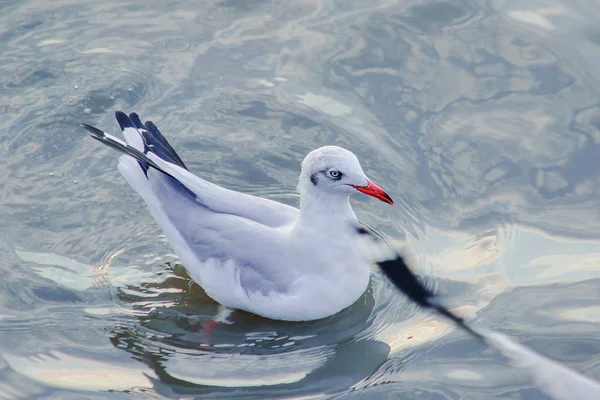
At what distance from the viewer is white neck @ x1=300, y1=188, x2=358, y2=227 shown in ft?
19.4

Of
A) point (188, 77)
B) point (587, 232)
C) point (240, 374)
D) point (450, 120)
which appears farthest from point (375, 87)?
point (240, 374)

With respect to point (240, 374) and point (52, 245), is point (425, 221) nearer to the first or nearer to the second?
point (240, 374)

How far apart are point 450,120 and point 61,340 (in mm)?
3814

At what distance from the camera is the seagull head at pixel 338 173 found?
5.68 meters

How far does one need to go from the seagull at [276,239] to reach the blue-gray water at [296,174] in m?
0.21

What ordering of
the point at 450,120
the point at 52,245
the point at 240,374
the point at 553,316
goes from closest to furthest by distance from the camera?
the point at 240,374
the point at 553,316
the point at 52,245
the point at 450,120

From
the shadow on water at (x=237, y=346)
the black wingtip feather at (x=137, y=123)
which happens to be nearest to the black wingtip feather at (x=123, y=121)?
the black wingtip feather at (x=137, y=123)

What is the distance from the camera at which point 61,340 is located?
18.9 feet

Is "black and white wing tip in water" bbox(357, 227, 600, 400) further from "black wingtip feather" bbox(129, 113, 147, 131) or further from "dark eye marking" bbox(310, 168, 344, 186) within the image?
"black wingtip feather" bbox(129, 113, 147, 131)

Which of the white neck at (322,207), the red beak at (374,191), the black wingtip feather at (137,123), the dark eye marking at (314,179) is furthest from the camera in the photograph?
the black wingtip feather at (137,123)

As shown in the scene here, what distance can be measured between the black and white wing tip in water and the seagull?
0.40 meters

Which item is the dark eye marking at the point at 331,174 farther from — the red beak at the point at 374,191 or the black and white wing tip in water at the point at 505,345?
the black and white wing tip in water at the point at 505,345

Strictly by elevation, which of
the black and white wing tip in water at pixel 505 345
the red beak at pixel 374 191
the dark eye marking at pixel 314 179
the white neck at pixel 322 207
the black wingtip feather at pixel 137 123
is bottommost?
the black and white wing tip in water at pixel 505 345

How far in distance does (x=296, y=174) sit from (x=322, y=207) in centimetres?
134
